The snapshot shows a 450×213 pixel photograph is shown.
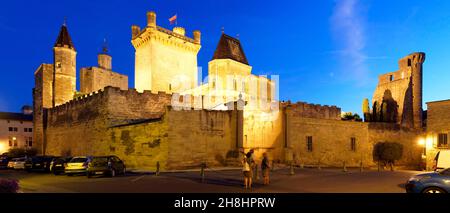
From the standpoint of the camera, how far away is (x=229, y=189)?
Answer: 37.8 ft

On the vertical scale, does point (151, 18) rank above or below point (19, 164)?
above

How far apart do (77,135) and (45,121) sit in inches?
430

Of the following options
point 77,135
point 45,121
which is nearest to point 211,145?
point 77,135

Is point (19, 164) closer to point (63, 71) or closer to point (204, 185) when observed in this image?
point (63, 71)

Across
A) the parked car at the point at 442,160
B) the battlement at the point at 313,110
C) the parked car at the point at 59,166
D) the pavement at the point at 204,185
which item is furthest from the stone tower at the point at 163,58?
the parked car at the point at 442,160

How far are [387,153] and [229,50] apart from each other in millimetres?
25548

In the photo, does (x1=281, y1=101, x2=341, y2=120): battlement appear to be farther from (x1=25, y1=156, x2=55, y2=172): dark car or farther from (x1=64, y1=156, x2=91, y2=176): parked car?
(x1=25, y1=156, x2=55, y2=172): dark car

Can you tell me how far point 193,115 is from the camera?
22.1 metres

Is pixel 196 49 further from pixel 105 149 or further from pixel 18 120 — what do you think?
pixel 18 120

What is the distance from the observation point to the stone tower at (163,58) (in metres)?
41.8

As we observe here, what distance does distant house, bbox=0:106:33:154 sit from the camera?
5222cm

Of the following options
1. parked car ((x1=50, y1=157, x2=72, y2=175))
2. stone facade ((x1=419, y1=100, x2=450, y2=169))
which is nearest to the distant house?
parked car ((x1=50, y1=157, x2=72, y2=175))

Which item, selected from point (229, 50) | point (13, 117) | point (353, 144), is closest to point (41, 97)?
point (13, 117)

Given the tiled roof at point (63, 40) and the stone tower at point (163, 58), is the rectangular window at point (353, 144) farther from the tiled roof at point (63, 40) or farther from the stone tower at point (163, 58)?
the tiled roof at point (63, 40)
